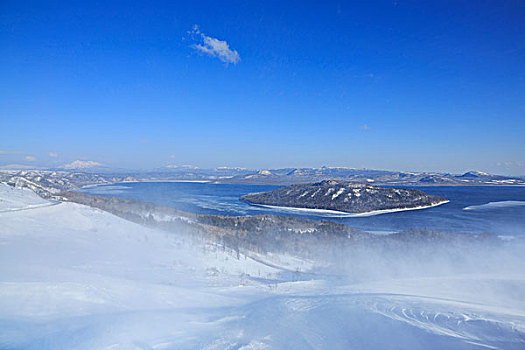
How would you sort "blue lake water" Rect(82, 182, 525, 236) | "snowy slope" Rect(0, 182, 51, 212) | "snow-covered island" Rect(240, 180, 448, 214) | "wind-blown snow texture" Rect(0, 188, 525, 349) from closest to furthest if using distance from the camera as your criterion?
"wind-blown snow texture" Rect(0, 188, 525, 349)
"snowy slope" Rect(0, 182, 51, 212)
"blue lake water" Rect(82, 182, 525, 236)
"snow-covered island" Rect(240, 180, 448, 214)

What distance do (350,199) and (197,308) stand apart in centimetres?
6899

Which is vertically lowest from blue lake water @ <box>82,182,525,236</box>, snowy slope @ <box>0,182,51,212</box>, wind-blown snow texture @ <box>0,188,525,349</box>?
blue lake water @ <box>82,182,525,236</box>

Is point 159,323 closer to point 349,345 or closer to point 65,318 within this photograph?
point 65,318

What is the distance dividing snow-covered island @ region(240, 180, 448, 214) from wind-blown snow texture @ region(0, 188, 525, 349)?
59.7 m

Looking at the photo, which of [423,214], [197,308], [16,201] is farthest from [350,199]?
[197,308]

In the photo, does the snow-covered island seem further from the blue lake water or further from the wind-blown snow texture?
the wind-blown snow texture

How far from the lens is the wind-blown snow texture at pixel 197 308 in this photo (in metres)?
3.79

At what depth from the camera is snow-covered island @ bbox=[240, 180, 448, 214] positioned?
67312mm

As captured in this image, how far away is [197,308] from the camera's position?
559 centimetres

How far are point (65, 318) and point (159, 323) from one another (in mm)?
1509

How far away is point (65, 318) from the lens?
14.3 feet

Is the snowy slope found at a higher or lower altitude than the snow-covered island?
higher

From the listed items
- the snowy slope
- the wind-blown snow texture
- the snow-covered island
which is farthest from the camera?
the snow-covered island

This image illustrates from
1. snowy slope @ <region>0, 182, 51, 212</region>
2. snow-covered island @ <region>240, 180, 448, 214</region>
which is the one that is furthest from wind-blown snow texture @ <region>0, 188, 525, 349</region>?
snow-covered island @ <region>240, 180, 448, 214</region>
